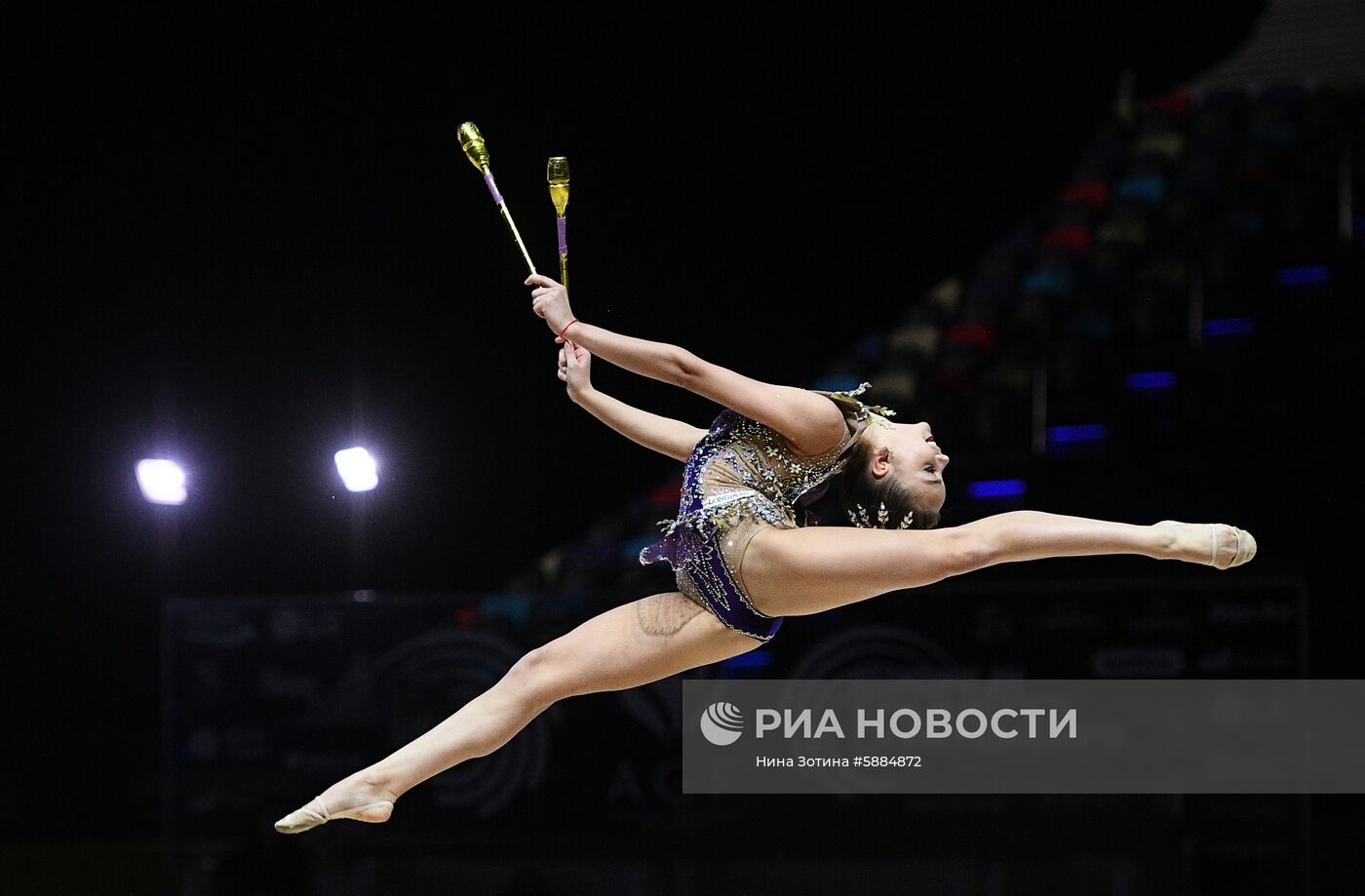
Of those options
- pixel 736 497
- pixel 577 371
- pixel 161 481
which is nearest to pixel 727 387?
pixel 736 497

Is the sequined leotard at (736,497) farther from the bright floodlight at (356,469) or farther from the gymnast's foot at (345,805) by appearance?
the bright floodlight at (356,469)

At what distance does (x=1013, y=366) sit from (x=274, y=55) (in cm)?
242

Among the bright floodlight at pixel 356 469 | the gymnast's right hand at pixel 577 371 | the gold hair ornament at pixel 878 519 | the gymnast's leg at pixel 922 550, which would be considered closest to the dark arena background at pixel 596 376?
the bright floodlight at pixel 356 469

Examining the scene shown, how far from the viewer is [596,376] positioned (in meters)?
4.70

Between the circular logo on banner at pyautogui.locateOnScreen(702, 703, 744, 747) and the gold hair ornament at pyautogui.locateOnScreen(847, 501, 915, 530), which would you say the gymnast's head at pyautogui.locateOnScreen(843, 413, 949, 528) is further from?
the circular logo on banner at pyautogui.locateOnScreen(702, 703, 744, 747)

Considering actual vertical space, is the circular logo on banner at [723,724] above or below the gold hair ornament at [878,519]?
below

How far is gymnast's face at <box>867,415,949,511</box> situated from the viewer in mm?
3047

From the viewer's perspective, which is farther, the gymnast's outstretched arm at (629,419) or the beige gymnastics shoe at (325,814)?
the gymnast's outstretched arm at (629,419)

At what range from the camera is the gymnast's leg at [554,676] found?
3.07 meters

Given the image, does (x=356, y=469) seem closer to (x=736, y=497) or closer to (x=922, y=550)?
(x=736, y=497)

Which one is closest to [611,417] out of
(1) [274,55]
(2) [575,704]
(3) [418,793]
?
(2) [575,704]

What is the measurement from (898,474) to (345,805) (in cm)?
123

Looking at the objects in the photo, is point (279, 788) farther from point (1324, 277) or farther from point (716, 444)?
point (1324, 277)

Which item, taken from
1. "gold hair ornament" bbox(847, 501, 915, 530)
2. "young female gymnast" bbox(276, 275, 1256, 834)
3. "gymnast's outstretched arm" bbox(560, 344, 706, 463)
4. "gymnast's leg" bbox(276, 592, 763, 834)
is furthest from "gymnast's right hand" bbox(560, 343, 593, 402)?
"gold hair ornament" bbox(847, 501, 915, 530)
